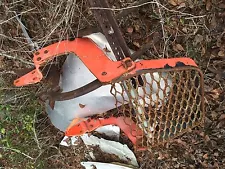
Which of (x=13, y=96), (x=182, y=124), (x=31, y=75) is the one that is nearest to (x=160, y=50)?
(x=182, y=124)

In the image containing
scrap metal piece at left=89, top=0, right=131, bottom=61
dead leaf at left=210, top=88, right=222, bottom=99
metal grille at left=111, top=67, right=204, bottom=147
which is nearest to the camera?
scrap metal piece at left=89, top=0, right=131, bottom=61

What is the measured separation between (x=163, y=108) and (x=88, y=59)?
48 centimetres

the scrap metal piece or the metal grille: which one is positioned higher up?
the scrap metal piece

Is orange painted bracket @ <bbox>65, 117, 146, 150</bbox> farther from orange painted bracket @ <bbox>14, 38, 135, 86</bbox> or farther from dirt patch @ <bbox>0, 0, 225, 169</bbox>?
orange painted bracket @ <bbox>14, 38, 135, 86</bbox>

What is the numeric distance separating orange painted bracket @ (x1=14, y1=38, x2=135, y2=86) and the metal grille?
0.61 feet

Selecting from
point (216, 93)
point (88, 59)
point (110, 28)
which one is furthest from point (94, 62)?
point (216, 93)

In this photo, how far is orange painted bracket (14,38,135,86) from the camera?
1.99m

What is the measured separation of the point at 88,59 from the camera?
2113 millimetres

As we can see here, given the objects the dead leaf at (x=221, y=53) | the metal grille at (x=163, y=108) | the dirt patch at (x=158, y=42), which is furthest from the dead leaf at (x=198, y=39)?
the metal grille at (x=163, y=108)

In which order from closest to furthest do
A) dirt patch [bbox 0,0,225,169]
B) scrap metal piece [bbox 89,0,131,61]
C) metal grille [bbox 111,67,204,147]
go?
scrap metal piece [bbox 89,0,131,61]
metal grille [bbox 111,67,204,147]
dirt patch [bbox 0,0,225,169]

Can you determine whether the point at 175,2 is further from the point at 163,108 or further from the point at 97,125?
the point at 97,125

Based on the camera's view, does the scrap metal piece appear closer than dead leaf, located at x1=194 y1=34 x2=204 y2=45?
Yes

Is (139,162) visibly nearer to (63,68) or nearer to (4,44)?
(63,68)

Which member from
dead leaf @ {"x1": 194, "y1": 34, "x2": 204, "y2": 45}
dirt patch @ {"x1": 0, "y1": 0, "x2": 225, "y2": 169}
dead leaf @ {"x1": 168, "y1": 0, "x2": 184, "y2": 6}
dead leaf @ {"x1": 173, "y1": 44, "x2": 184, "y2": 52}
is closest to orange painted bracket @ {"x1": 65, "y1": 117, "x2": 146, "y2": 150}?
dirt patch @ {"x1": 0, "y1": 0, "x2": 225, "y2": 169}
